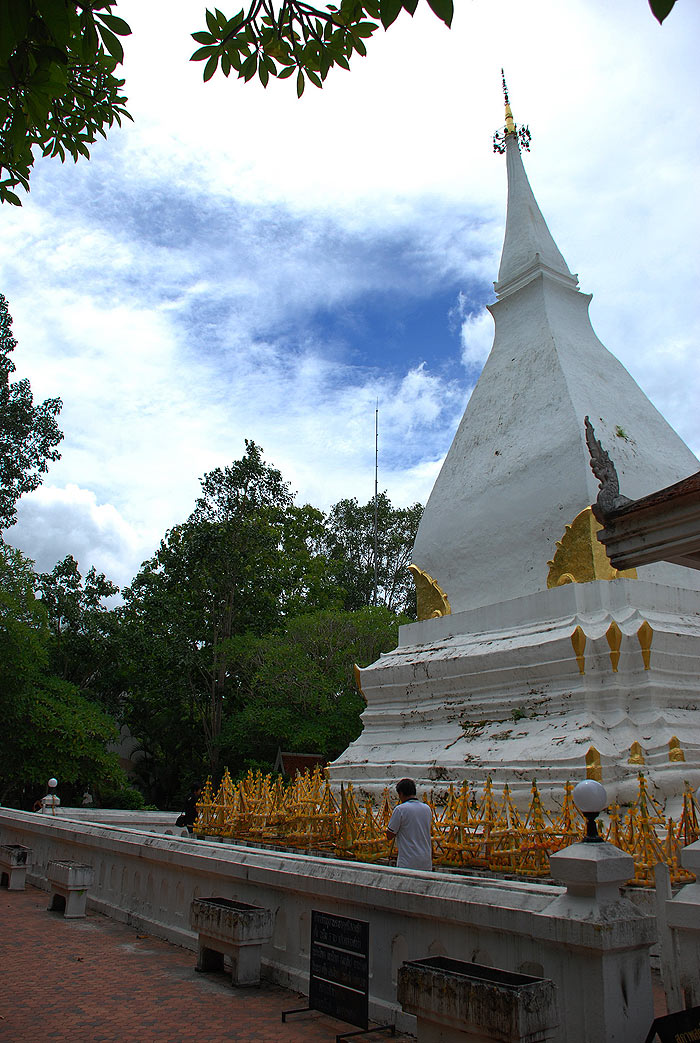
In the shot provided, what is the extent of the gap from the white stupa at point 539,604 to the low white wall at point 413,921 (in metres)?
3.72

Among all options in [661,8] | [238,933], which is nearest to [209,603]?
[238,933]

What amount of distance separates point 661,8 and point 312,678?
64.9 ft

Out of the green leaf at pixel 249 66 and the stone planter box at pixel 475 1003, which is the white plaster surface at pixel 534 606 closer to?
the stone planter box at pixel 475 1003

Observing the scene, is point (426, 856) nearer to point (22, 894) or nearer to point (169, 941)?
point (169, 941)

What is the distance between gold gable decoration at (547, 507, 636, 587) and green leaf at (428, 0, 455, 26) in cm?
851

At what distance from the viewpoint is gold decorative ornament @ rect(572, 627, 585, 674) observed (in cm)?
931

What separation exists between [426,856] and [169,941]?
2758 mm

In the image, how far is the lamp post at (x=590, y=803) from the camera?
3727mm

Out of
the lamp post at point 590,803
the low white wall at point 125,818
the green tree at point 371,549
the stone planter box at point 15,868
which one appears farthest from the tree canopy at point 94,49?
the green tree at point 371,549

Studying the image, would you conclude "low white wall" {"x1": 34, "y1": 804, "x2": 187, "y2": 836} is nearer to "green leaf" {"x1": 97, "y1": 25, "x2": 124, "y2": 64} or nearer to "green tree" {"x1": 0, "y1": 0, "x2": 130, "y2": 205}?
"green tree" {"x1": 0, "y1": 0, "x2": 130, "y2": 205}

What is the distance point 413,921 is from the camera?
4.44 meters

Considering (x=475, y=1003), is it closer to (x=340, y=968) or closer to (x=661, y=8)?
(x=340, y=968)

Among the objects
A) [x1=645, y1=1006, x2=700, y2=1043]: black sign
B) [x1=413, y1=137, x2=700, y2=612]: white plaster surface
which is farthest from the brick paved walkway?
[x1=413, y1=137, x2=700, y2=612]: white plaster surface

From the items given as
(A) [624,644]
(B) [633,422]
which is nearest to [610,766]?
(A) [624,644]
